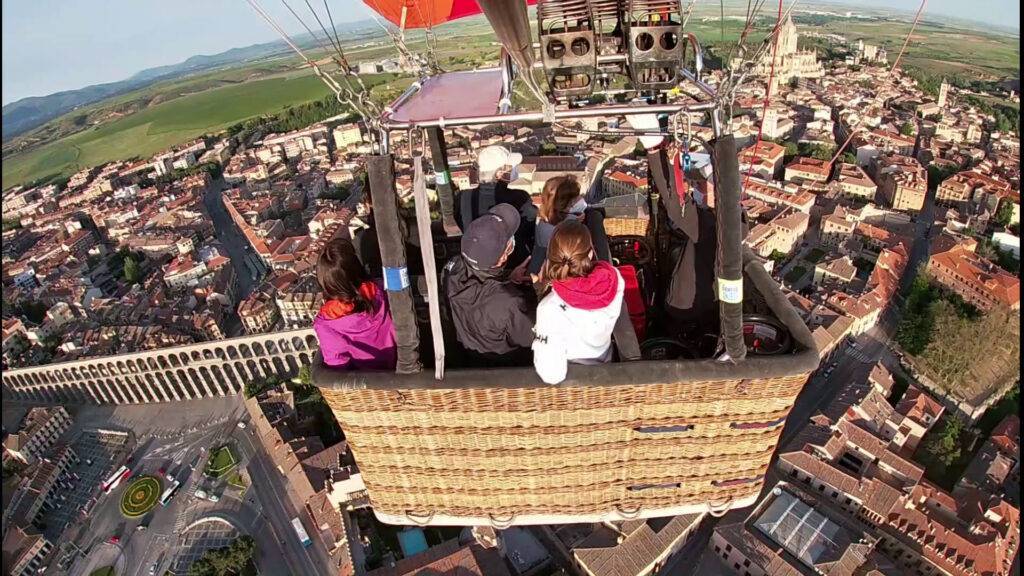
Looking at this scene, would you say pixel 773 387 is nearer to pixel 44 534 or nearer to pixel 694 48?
pixel 694 48

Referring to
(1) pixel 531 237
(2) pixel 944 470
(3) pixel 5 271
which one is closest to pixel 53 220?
(3) pixel 5 271

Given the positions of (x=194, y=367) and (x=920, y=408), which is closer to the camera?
(x=920, y=408)

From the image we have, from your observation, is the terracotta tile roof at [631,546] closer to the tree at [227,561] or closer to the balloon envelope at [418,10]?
the tree at [227,561]

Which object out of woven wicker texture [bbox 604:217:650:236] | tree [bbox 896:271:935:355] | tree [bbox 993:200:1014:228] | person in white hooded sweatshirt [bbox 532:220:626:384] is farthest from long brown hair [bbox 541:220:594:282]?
tree [bbox 993:200:1014:228]

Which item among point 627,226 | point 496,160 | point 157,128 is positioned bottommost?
point 157,128

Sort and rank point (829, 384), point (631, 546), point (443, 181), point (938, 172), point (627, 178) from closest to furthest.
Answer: point (443, 181) < point (631, 546) < point (829, 384) < point (627, 178) < point (938, 172)

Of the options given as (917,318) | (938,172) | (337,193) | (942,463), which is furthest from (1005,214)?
(337,193)

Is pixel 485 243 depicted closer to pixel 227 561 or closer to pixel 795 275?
pixel 227 561

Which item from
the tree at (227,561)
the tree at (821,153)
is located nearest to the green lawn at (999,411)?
the tree at (821,153)
